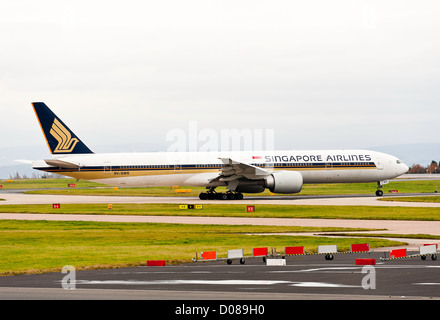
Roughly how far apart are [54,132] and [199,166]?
561 inches

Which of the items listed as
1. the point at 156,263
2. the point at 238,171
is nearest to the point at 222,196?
the point at 238,171

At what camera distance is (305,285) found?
1836cm

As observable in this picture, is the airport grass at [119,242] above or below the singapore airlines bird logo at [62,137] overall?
below

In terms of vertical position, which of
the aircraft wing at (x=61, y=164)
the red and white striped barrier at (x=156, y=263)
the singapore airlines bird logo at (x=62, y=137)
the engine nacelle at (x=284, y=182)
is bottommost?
the red and white striped barrier at (x=156, y=263)

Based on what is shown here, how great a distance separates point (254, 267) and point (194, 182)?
41367mm

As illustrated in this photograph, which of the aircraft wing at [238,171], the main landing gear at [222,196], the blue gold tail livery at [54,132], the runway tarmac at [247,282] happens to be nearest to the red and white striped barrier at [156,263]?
the runway tarmac at [247,282]

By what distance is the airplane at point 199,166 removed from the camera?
61500mm

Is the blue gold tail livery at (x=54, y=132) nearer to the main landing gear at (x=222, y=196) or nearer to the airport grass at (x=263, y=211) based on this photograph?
the airport grass at (x=263, y=211)

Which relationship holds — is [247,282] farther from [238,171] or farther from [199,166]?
[199,166]

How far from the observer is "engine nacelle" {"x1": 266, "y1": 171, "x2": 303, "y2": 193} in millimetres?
60938

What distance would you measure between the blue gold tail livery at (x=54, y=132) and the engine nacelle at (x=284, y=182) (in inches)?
742

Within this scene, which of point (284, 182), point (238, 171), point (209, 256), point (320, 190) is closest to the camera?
point (209, 256)

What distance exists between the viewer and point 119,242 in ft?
105

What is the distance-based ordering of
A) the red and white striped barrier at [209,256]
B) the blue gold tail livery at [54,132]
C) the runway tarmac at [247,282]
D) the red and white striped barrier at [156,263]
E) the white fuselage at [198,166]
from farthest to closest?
the white fuselage at [198,166] < the blue gold tail livery at [54,132] < the red and white striped barrier at [209,256] < the red and white striped barrier at [156,263] < the runway tarmac at [247,282]
